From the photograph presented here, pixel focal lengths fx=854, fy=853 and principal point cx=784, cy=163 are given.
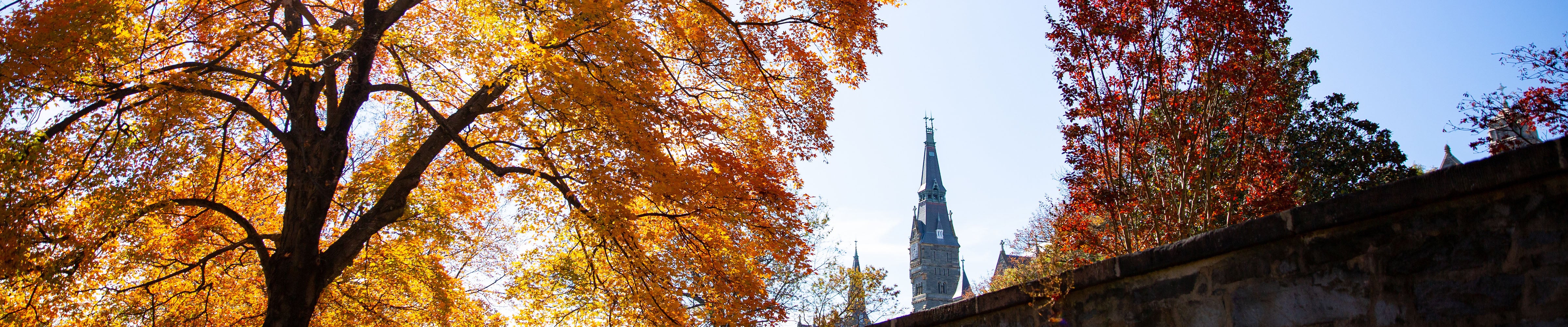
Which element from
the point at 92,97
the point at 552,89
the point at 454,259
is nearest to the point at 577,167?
the point at 552,89

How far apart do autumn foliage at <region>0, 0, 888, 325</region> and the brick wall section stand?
15.8 ft

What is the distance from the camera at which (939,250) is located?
80312 mm

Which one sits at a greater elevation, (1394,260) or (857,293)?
(857,293)

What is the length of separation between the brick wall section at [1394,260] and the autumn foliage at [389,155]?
480 centimetres

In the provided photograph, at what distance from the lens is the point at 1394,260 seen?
2.75 meters

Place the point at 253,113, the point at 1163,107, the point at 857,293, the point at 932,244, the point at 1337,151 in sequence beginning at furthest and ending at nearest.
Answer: the point at 932,244, the point at 857,293, the point at 1337,151, the point at 253,113, the point at 1163,107

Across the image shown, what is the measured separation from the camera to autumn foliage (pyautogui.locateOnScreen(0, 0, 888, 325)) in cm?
706

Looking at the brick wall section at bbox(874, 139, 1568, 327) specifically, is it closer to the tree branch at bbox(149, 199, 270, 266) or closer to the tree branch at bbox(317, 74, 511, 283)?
the tree branch at bbox(317, 74, 511, 283)

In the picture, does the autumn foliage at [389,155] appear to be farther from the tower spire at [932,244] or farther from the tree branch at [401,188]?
the tower spire at [932,244]

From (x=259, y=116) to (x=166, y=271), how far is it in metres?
2.86

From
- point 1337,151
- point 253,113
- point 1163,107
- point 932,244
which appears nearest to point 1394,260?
point 1163,107

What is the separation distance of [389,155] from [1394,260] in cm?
982

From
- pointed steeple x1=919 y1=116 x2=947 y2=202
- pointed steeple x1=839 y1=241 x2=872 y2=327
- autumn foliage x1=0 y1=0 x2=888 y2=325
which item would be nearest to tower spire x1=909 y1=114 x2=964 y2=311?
pointed steeple x1=919 y1=116 x2=947 y2=202

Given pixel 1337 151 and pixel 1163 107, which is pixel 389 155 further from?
pixel 1337 151
